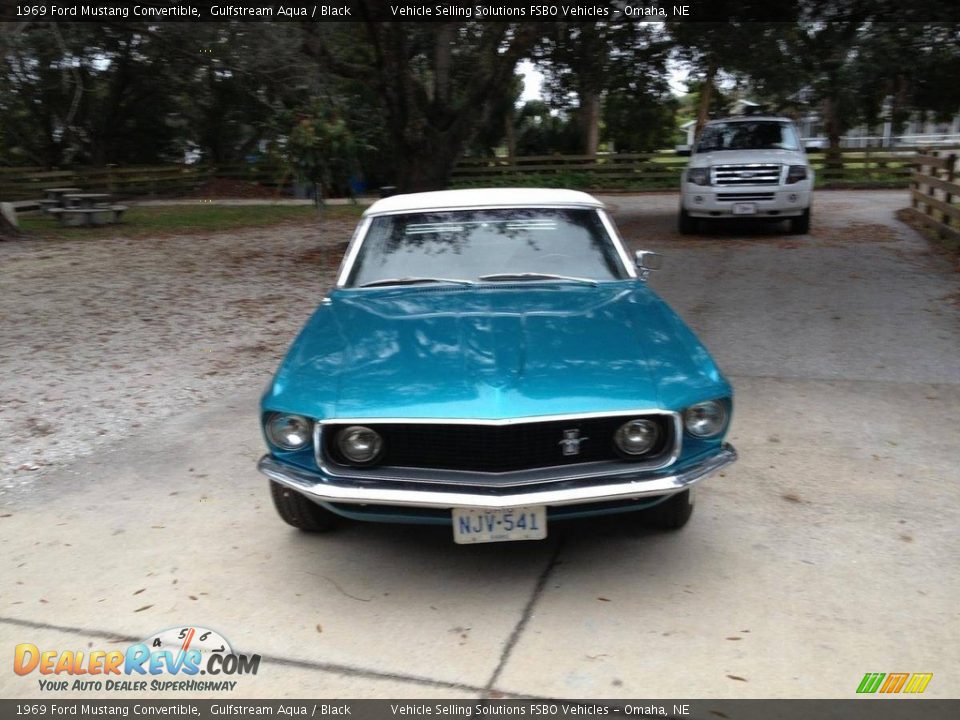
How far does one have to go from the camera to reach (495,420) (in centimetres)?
324

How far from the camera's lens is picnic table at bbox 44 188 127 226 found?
17.4 m

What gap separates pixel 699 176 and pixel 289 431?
11.0 meters

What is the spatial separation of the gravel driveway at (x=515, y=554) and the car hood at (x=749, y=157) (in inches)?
220

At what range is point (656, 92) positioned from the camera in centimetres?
1739

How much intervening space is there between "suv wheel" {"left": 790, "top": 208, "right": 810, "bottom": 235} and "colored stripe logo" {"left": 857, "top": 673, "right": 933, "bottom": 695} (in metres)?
11.3

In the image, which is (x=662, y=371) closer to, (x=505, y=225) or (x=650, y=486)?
(x=650, y=486)

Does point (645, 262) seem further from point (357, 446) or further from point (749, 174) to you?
point (749, 174)

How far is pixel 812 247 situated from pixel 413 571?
33.9ft

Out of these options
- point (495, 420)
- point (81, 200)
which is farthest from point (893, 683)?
point (81, 200)

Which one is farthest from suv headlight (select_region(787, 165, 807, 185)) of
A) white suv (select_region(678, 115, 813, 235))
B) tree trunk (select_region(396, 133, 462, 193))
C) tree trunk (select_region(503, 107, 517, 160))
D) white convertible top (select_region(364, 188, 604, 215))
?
tree trunk (select_region(503, 107, 517, 160))

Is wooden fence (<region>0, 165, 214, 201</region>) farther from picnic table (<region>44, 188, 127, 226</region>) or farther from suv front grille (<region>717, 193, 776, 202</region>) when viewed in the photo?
suv front grille (<region>717, 193, 776, 202</region>)

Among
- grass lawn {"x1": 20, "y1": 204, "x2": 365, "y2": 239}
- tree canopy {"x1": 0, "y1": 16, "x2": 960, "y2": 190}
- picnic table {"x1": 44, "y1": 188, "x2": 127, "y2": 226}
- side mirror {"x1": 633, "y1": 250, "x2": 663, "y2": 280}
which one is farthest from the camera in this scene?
picnic table {"x1": 44, "y1": 188, "x2": 127, "y2": 226}

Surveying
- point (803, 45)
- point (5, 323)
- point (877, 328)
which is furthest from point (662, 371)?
point (803, 45)
